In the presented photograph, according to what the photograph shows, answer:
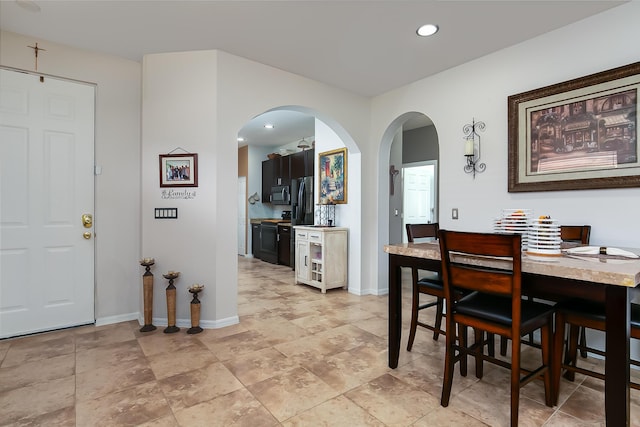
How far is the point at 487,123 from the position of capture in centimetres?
306

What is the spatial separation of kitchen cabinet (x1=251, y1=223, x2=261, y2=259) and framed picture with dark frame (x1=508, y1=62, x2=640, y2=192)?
5485mm

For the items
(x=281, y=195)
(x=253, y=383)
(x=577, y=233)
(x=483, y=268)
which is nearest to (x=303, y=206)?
(x=281, y=195)

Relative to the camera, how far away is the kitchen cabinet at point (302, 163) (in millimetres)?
6157

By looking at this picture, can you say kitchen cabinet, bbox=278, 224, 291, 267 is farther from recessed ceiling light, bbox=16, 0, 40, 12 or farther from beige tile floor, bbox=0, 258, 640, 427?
recessed ceiling light, bbox=16, 0, 40, 12

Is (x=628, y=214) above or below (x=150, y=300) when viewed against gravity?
above

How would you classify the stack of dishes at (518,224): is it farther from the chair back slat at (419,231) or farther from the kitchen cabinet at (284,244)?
the kitchen cabinet at (284,244)

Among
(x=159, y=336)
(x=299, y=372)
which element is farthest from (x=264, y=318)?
(x=299, y=372)

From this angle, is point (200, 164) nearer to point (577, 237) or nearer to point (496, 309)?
point (496, 309)

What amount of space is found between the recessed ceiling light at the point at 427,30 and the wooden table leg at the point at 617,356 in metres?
2.25

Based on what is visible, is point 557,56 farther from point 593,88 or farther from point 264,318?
point 264,318

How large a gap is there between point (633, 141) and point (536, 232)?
122cm

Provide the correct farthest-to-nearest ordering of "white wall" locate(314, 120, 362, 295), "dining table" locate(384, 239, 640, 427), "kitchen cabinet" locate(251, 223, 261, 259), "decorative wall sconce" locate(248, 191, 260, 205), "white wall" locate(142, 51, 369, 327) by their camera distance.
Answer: "decorative wall sconce" locate(248, 191, 260, 205) → "kitchen cabinet" locate(251, 223, 261, 259) → "white wall" locate(314, 120, 362, 295) → "white wall" locate(142, 51, 369, 327) → "dining table" locate(384, 239, 640, 427)

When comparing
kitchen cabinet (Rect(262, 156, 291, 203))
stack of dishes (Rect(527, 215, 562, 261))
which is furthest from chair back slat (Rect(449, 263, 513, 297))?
kitchen cabinet (Rect(262, 156, 291, 203))

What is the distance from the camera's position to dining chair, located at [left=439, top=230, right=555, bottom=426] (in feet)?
5.02
